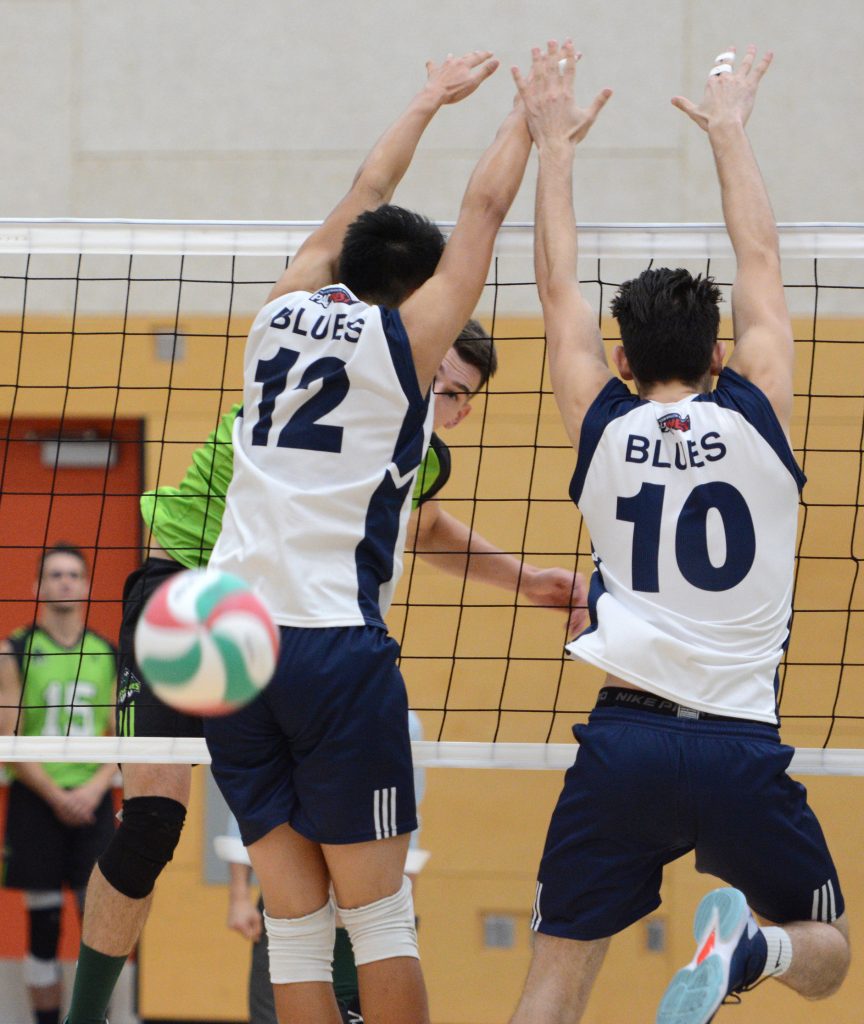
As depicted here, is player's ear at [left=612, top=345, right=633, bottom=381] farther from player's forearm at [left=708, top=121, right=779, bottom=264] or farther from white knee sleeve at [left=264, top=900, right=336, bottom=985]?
white knee sleeve at [left=264, top=900, right=336, bottom=985]

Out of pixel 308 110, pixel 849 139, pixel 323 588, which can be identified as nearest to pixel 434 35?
pixel 308 110

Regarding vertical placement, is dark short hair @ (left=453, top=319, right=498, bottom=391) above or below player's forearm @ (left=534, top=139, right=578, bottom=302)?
below

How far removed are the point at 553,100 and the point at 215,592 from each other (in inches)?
69.2

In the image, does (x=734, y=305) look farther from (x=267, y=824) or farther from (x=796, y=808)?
(x=267, y=824)

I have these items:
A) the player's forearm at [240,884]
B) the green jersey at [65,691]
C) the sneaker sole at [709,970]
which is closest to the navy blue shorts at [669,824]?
the sneaker sole at [709,970]

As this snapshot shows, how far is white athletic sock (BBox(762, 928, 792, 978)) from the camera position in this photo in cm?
301

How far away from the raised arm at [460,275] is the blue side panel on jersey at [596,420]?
0.36 m

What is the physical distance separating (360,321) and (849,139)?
196 inches

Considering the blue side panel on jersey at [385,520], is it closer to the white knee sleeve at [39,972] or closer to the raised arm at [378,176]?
the raised arm at [378,176]

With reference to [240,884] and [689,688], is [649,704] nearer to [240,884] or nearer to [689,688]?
[689,688]

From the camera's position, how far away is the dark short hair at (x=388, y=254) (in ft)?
11.0

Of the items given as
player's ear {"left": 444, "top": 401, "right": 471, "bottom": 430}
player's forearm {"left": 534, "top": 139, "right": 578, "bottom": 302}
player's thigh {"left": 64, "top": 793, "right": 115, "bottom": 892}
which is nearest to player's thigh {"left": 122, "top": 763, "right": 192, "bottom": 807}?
player's ear {"left": 444, "top": 401, "right": 471, "bottom": 430}

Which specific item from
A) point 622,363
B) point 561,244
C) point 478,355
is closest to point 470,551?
point 478,355

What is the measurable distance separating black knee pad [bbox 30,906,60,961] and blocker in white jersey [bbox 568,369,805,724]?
13.3 feet
